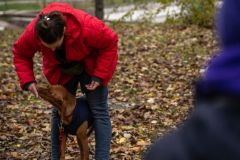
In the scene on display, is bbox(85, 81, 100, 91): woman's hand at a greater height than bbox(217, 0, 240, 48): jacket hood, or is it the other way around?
bbox(217, 0, 240, 48): jacket hood

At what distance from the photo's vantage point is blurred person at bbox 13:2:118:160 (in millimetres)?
3691

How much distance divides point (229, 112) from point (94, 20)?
2777mm

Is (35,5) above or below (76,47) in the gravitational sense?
below

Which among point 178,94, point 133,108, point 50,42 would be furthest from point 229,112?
point 178,94

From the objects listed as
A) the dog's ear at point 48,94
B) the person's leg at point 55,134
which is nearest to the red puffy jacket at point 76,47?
the dog's ear at point 48,94

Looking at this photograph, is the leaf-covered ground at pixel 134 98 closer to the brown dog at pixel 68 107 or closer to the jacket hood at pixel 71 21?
the brown dog at pixel 68 107

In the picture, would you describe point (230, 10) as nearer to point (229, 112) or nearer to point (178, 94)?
point (229, 112)

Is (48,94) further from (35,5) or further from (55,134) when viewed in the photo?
(35,5)

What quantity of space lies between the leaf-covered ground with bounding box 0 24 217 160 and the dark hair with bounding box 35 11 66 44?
6.14 feet

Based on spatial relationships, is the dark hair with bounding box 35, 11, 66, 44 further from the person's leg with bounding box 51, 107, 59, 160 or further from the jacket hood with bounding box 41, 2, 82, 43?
the person's leg with bounding box 51, 107, 59, 160

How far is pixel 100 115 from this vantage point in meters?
4.22

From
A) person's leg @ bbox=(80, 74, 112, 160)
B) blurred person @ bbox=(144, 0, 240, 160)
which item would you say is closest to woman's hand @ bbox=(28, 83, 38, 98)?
person's leg @ bbox=(80, 74, 112, 160)

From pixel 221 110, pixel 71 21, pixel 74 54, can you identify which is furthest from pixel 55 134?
pixel 221 110

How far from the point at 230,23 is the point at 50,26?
98.0 inches
